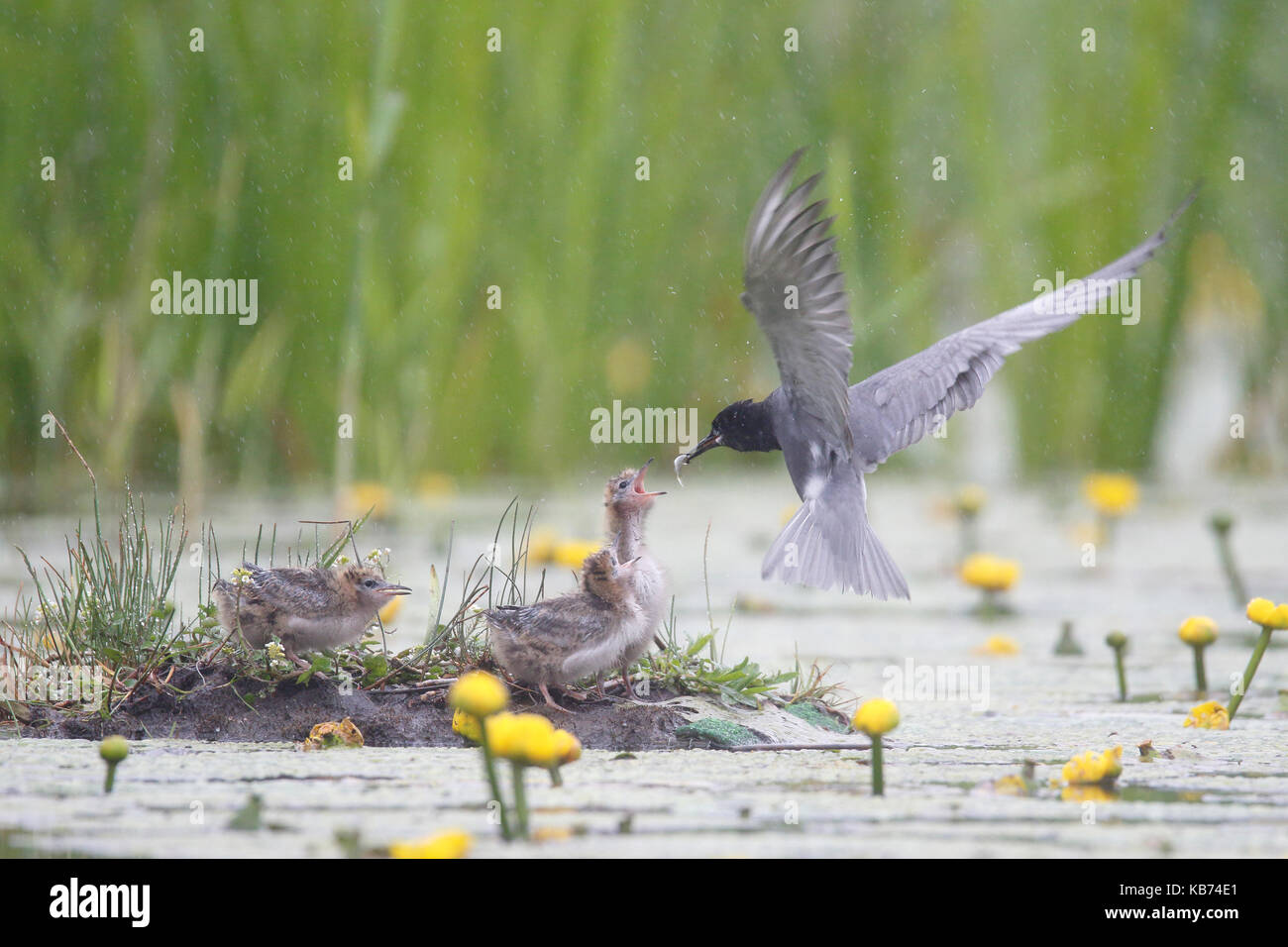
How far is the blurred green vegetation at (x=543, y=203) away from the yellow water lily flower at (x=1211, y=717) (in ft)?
14.1

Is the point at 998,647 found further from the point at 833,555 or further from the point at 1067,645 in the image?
the point at 833,555

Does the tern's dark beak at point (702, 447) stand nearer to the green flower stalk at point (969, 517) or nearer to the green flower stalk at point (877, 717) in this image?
the green flower stalk at point (877, 717)

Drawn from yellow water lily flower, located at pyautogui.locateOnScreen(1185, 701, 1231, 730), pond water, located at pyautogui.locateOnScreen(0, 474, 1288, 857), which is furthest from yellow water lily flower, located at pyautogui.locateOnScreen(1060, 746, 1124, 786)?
yellow water lily flower, located at pyautogui.locateOnScreen(1185, 701, 1231, 730)

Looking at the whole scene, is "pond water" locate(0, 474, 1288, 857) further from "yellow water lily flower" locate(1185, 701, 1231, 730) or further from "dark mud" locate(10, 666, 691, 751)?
"dark mud" locate(10, 666, 691, 751)

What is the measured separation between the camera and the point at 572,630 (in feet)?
14.6

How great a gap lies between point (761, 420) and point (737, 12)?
4.99 meters

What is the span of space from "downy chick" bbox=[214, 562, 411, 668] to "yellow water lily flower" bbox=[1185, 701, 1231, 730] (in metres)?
2.37

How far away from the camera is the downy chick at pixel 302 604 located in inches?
179

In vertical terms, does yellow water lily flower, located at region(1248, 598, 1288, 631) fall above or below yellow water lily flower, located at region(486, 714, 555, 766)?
above

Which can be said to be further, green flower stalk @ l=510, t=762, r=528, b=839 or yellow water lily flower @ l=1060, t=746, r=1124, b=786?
yellow water lily flower @ l=1060, t=746, r=1124, b=786

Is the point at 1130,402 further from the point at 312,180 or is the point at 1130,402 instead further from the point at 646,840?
the point at 646,840

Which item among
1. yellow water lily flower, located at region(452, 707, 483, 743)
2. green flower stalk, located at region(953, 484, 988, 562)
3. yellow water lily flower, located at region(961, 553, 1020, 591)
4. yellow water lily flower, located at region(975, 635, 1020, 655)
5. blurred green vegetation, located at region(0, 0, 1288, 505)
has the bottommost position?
yellow water lily flower, located at region(452, 707, 483, 743)

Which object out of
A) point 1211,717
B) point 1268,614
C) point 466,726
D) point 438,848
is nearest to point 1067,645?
point 1211,717

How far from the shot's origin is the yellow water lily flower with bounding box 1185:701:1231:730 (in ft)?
16.1
